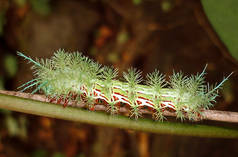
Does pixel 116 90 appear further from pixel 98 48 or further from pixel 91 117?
pixel 98 48

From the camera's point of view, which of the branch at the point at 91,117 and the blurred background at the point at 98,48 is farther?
the blurred background at the point at 98,48

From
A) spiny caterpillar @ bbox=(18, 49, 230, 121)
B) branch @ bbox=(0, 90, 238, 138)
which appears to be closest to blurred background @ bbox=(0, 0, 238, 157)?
spiny caterpillar @ bbox=(18, 49, 230, 121)

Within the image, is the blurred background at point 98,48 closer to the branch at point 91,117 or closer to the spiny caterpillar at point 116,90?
the spiny caterpillar at point 116,90

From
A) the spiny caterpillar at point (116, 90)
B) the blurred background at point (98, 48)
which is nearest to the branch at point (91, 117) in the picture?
the spiny caterpillar at point (116, 90)

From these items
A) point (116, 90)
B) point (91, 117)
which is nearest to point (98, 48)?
point (116, 90)

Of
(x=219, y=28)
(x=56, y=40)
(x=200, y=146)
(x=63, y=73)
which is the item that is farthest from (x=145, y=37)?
(x=63, y=73)

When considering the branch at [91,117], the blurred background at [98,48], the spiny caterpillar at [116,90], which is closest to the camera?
the branch at [91,117]

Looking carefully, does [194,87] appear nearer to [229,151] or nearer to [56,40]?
[229,151]
